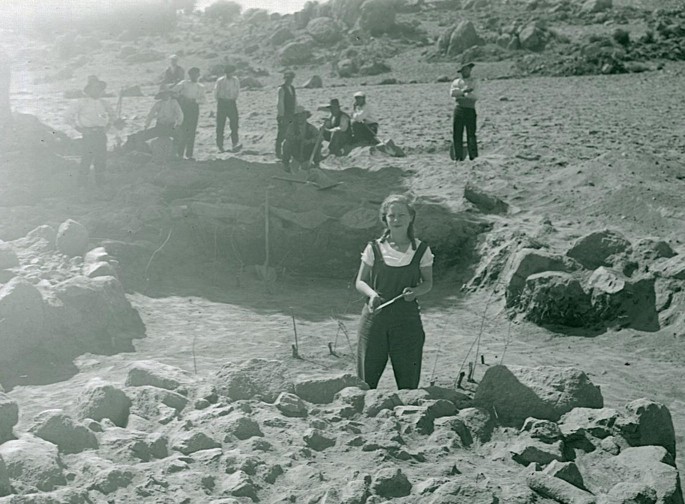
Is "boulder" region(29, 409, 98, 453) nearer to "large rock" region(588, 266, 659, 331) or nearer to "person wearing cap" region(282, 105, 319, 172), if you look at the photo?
"large rock" region(588, 266, 659, 331)

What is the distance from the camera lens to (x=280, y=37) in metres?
35.2

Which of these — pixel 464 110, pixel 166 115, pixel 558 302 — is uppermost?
pixel 464 110

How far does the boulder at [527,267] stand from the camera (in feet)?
30.4

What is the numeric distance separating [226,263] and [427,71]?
1683 centimetres

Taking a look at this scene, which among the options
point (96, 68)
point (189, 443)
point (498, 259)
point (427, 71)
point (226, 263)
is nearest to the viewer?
point (189, 443)

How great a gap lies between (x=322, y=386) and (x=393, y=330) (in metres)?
0.62

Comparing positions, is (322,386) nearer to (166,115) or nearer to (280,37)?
(166,115)

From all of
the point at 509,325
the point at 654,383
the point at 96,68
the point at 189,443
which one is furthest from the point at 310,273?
the point at 96,68

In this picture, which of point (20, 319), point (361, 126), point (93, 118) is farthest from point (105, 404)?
point (361, 126)

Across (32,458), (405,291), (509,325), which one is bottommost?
(509,325)

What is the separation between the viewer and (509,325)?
9039mm

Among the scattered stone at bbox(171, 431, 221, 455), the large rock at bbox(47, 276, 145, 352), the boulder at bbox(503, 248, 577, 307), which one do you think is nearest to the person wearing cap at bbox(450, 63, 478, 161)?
the boulder at bbox(503, 248, 577, 307)

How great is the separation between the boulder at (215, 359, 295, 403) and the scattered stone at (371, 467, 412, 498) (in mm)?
1324

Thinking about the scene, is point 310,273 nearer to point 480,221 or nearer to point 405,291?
point 480,221
